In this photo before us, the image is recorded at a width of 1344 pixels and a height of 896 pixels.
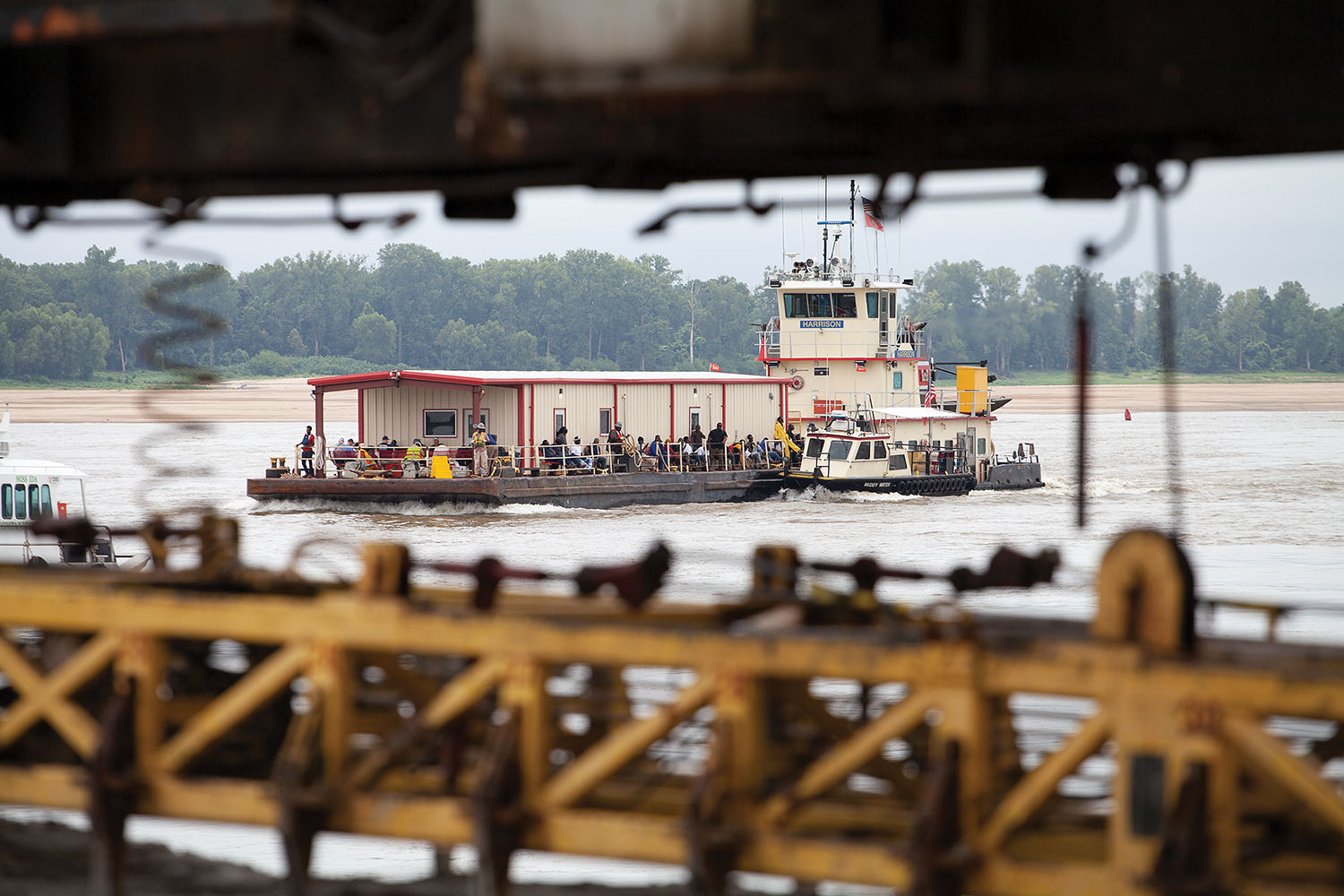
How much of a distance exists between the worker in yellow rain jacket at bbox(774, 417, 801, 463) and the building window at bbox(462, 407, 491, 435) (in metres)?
9.66

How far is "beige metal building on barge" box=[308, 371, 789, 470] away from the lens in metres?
39.9

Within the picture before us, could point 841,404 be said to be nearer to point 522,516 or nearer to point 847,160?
point 522,516

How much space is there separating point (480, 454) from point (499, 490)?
1.71m

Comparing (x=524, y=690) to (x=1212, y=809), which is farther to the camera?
(x=524, y=690)

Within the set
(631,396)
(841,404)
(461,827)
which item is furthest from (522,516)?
(461,827)

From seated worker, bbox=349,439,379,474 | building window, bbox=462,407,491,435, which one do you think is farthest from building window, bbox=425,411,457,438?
seated worker, bbox=349,439,379,474

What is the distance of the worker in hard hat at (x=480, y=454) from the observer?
39000 mm

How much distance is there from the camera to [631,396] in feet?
139

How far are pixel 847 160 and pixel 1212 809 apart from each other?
2.75m

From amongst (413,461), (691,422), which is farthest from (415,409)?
(691,422)

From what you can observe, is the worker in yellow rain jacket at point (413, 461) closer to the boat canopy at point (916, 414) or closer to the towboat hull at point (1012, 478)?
the boat canopy at point (916, 414)

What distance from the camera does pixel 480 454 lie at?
3903 centimetres

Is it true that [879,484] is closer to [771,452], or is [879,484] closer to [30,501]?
[771,452]

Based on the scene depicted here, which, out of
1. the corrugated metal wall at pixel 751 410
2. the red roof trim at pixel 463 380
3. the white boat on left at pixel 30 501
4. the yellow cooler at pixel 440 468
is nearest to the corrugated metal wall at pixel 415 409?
the red roof trim at pixel 463 380
